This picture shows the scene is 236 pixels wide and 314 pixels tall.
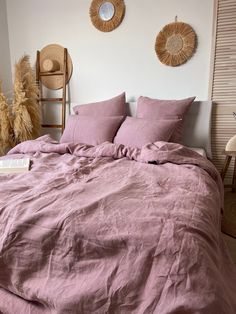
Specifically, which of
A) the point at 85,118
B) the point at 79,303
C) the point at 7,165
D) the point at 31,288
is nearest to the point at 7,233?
Answer: the point at 31,288

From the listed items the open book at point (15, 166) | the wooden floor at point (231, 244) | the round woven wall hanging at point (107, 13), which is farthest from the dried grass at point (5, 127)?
the wooden floor at point (231, 244)

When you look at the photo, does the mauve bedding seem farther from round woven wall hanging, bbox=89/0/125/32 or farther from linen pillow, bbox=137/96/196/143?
round woven wall hanging, bbox=89/0/125/32

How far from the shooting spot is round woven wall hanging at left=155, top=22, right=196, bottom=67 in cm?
242

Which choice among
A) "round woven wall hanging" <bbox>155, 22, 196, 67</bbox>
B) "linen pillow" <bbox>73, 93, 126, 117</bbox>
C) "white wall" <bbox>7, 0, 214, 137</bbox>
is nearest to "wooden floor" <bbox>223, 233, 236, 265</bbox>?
"white wall" <bbox>7, 0, 214, 137</bbox>

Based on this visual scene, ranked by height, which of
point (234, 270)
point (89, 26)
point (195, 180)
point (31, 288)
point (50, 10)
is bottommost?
point (234, 270)

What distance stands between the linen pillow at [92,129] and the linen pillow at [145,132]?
11cm

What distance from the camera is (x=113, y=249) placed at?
0.89 m

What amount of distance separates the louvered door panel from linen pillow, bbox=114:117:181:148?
473 mm

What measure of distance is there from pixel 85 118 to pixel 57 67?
0.87 m

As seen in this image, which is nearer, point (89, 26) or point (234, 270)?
point (234, 270)

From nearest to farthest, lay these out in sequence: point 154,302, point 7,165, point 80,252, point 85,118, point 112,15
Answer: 1. point 154,302
2. point 80,252
3. point 7,165
4. point 85,118
5. point 112,15

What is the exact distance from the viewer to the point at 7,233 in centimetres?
101

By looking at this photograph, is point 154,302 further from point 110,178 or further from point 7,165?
point 7,165

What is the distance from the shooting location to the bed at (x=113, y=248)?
79 cm
